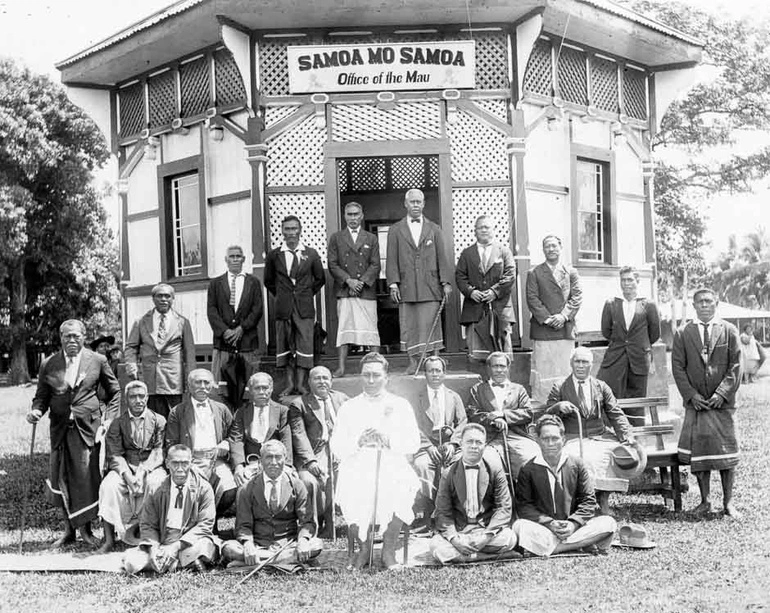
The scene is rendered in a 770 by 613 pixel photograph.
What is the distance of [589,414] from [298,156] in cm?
449

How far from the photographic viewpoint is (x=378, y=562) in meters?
6.32

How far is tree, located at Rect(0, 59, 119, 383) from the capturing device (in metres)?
25.2

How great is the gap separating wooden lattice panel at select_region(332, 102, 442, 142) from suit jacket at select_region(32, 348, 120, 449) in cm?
384

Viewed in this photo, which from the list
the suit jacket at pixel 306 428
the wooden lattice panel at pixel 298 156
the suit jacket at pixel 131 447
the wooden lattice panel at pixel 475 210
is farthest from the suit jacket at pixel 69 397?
the wooden lattice panel at pixel 475 210

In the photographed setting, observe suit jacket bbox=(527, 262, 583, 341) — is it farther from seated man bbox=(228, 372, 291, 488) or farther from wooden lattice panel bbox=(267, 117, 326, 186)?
seated man bbox=(228, 372, 291, 488)

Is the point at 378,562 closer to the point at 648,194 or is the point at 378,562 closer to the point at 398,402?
the point at 398,402

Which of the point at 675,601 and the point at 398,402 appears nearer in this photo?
the point at 675,601

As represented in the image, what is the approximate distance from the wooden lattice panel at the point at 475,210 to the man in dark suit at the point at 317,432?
2.99m

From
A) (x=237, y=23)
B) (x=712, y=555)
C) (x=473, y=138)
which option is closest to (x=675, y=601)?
(x=712, y=555)

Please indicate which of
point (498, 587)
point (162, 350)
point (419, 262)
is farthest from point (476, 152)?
point (498, 587)

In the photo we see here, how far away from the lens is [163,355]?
8.46 metres

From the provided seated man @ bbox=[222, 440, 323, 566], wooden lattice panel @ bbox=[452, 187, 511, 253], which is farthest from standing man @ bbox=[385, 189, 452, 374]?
seated man @ bbox=[222, 440, 323, 566]

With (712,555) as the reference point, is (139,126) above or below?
above

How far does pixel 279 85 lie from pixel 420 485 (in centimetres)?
516
